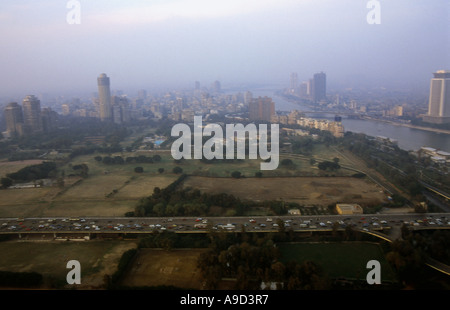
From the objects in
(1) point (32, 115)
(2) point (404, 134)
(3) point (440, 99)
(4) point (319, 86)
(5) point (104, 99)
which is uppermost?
(4) point (319, 86)

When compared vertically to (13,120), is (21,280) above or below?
below

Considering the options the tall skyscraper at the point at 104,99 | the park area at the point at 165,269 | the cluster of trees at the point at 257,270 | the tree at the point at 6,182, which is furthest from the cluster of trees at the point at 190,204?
the tall skyscraper at the point at 104,99

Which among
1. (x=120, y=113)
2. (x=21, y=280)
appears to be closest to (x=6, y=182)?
(x=21, y=280)

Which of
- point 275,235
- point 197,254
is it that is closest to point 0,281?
point 197,254

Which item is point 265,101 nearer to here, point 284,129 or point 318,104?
point 284,129

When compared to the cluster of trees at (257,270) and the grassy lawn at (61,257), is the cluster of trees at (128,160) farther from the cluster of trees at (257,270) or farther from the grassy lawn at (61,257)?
the cluster of trees at (257,270)

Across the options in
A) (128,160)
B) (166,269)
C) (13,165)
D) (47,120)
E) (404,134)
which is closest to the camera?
(166,269)

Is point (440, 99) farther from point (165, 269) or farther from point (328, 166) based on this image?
point (165, 269)

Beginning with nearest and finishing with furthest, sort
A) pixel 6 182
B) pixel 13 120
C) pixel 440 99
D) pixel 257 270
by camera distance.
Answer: pixel 257 270, pixel 6 182, pixel 13 120, pixel 440 99
